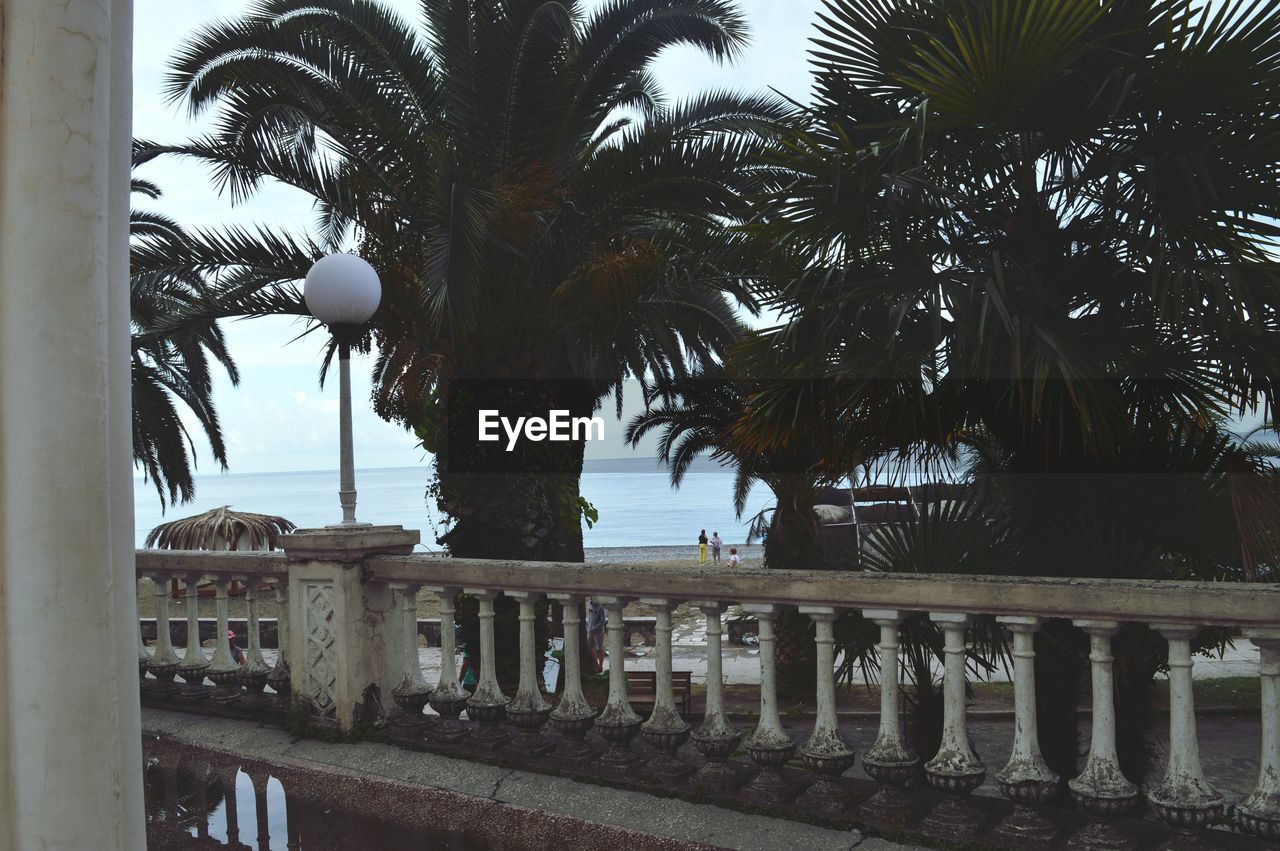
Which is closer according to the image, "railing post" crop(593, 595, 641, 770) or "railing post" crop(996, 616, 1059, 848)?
"railing post" crop(996, 616, 1059, 848)

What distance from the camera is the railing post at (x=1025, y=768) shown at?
308 centimetres

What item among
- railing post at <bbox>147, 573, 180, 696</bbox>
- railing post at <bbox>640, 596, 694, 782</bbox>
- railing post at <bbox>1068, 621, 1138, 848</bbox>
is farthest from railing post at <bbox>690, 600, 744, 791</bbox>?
railing post at <bbox>147, 573, 180, 696</bbox>

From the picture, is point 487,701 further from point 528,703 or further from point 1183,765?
point 1183,765

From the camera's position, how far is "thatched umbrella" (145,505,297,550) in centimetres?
2097

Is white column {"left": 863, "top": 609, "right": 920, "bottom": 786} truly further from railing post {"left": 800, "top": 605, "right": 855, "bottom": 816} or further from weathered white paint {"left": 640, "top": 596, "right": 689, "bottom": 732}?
weathered white paint {"left": 640, "top": 596, "right": 689, "bottom": 732}

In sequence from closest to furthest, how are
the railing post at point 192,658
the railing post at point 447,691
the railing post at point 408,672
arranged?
the railing post at point 447,691 < the railing post at point 408,672 < the railing post at point 192,658

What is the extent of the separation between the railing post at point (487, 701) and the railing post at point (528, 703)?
10 cm

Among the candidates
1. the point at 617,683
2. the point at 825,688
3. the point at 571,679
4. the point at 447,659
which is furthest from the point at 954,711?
the point at 447,659

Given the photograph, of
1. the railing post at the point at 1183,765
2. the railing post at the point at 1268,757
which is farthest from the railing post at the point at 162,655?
the railing post at the point at 1268,757

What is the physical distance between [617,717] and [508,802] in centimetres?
54

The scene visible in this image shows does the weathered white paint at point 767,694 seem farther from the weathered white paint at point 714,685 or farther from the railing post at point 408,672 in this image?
the railing post at point 408,672

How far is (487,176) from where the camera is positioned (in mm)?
8891

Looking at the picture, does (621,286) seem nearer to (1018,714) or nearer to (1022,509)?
(1022,509)

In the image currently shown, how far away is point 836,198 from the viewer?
12.4ft
